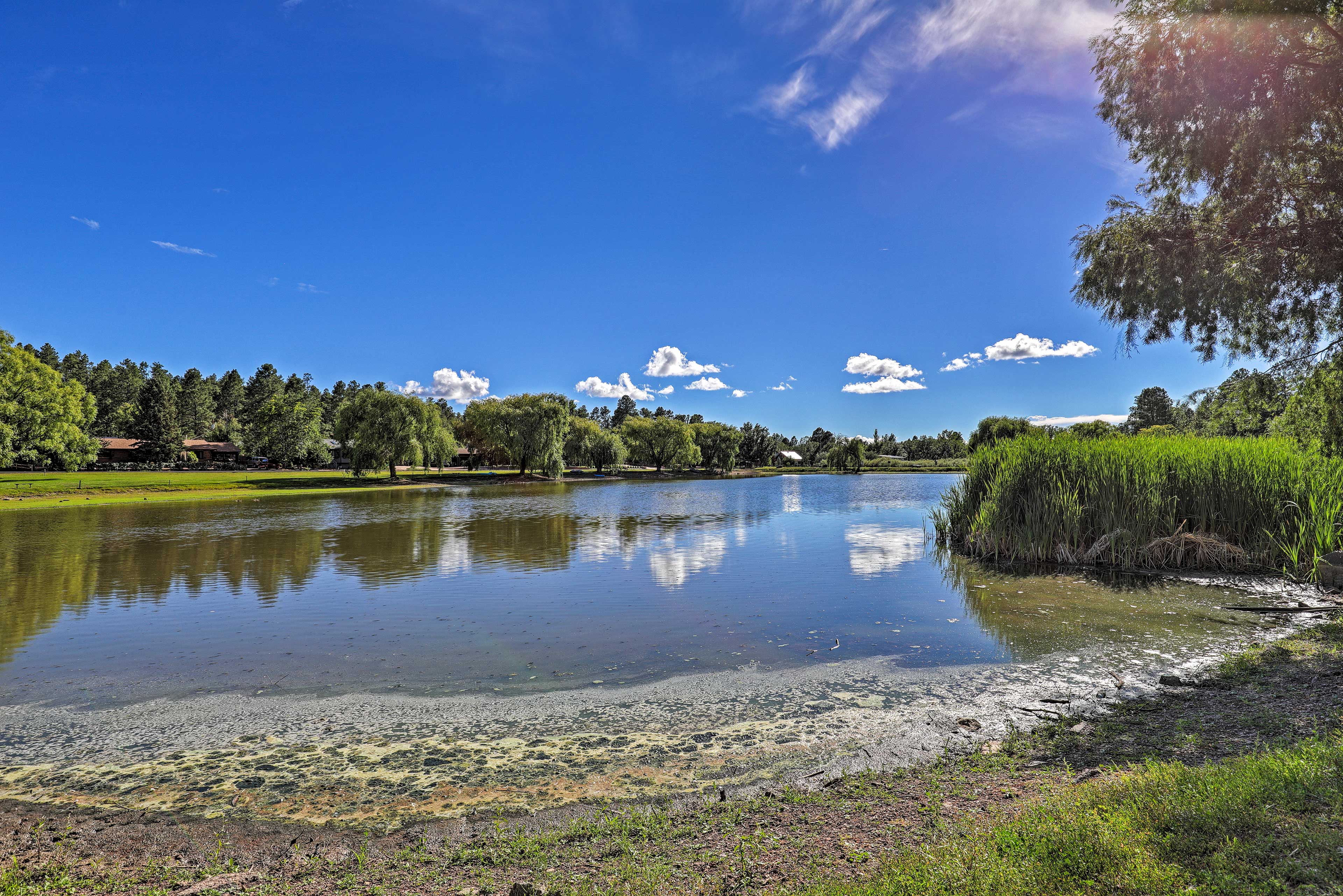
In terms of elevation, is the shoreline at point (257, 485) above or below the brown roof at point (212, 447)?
below

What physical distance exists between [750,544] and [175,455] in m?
101

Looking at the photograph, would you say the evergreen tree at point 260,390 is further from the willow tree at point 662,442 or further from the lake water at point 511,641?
the lake water at point 511,641

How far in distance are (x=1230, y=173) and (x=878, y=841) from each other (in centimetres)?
1237

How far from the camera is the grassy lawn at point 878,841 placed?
339cm

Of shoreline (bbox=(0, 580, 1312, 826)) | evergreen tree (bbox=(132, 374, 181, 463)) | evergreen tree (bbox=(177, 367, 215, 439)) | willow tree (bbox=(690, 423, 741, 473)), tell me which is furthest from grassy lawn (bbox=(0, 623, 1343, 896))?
evergreen tree (bbox=(177, 367, 215, 439))

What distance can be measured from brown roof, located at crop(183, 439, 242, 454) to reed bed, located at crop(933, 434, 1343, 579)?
114 meters

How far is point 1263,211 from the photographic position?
10.7m

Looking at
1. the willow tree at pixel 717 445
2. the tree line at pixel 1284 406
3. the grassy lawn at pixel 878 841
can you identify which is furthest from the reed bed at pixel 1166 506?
the willow tree at pixel 717 445

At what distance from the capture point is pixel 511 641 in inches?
404

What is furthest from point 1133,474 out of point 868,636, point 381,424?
point 381,424

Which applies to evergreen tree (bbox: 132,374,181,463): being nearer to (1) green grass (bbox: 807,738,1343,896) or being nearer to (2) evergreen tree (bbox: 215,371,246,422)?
(2) evergreen tree (bbox: 215,371,246,422)

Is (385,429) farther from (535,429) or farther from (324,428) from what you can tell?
(324,428)

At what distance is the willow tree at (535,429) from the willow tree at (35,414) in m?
35.7

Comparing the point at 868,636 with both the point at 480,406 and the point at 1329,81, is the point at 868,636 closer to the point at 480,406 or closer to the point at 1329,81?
the point at 1329,81
